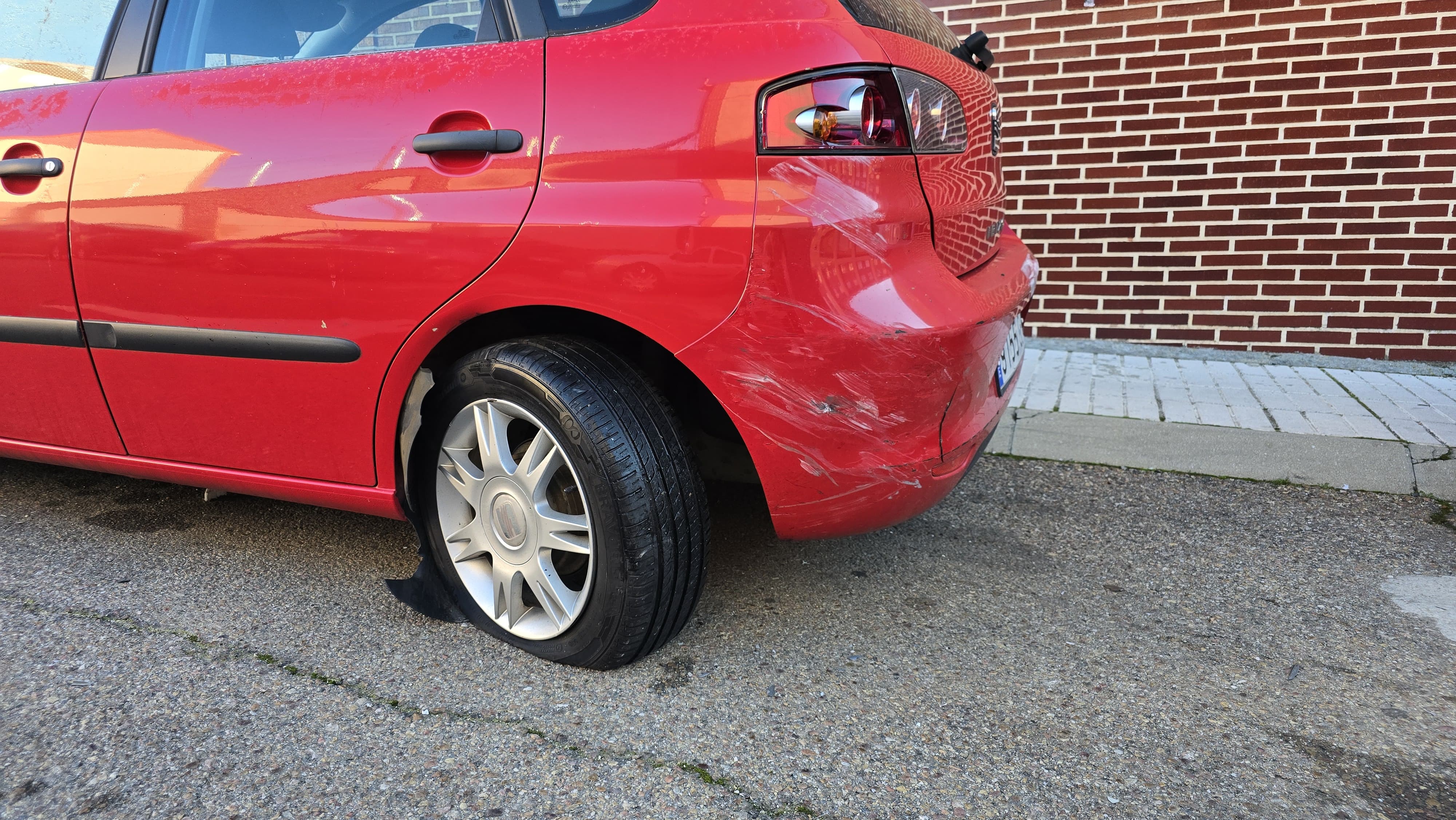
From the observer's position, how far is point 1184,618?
2.36 metres

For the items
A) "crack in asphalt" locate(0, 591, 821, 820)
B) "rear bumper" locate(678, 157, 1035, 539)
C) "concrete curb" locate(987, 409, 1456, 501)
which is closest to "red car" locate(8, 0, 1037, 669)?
"rear bumper" locate(678, 157, 1035, 539)

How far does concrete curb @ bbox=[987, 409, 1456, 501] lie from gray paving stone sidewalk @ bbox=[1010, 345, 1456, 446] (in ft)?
0.25

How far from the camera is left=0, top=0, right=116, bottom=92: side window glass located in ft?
8.36

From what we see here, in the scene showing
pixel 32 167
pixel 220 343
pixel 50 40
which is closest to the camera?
pixel 220 343

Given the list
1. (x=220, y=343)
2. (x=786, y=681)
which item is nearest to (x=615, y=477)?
(x=786, y=681)

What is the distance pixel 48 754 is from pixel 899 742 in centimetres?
159

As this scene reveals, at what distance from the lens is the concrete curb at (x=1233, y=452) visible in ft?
10.7

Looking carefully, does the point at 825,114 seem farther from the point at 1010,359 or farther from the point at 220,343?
the point at 220,343

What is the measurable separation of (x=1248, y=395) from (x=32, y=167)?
429 cm

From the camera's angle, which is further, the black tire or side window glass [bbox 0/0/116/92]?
side window glass [bbox 0/0/116/92]

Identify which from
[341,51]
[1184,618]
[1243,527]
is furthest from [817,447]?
[1243,527]

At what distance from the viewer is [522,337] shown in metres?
2.07

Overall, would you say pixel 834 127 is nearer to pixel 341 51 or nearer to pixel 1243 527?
pixel 341 51

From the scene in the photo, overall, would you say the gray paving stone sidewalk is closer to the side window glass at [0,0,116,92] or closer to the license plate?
the license plate
